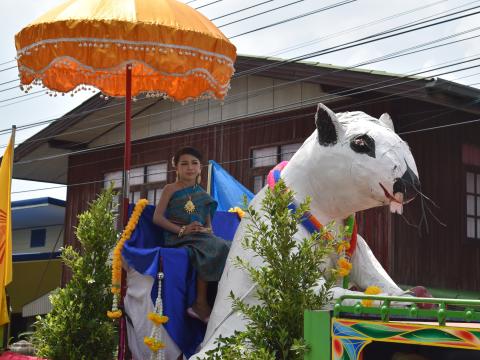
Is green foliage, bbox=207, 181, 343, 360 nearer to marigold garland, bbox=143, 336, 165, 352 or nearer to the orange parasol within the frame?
marigold garland, bbox=143, 336, 165, 352

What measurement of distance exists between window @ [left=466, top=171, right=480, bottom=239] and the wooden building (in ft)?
0.06

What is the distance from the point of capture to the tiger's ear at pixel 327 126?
5.18 m

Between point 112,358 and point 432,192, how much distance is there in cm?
906

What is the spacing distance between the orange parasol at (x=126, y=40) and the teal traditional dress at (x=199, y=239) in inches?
15.6

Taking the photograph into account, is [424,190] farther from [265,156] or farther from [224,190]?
[224,190]

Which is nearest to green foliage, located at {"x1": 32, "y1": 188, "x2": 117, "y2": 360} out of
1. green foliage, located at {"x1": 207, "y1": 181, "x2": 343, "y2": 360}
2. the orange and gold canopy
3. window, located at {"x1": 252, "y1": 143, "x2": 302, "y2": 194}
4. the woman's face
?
the woman's face

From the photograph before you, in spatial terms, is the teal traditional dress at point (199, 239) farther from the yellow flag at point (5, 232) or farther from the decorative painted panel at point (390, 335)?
the decorative painted panel at point (390, 335)

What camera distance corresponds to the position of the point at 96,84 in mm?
7281

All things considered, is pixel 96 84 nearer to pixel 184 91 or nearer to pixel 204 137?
pixel 184 91

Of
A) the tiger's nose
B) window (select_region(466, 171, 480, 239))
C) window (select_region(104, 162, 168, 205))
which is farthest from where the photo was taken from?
window (select_region(104, 162, 168, 205))

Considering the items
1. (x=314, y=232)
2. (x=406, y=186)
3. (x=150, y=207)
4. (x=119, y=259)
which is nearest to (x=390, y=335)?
(x=314, y=232)

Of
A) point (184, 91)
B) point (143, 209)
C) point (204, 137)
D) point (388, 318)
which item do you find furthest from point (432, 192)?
point (388, 318)

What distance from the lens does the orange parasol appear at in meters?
5.59

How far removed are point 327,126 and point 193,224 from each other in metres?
1.32
